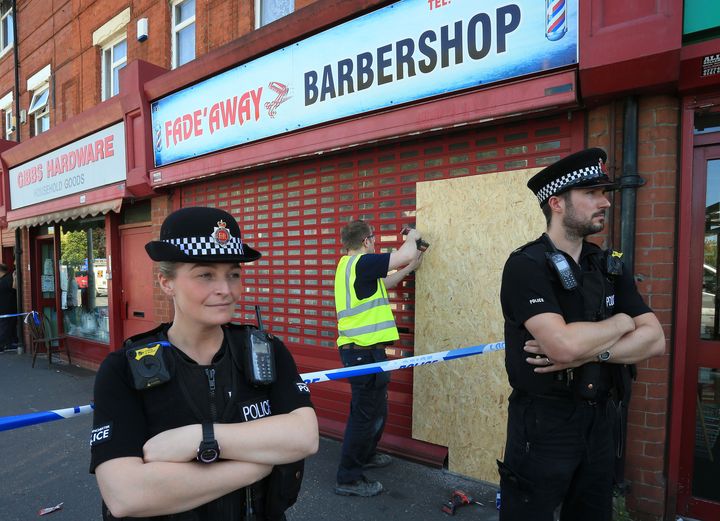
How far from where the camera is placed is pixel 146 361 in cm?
144

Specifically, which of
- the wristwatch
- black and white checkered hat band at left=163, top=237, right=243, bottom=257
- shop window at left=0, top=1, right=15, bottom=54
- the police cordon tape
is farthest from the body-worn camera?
shop window at left=0, top=1, right=15, bottom=54

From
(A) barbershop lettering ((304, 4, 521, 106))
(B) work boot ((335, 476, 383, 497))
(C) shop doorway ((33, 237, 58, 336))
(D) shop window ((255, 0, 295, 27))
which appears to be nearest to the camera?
(A) barbershop lettering ((304, 4, 521, 106))

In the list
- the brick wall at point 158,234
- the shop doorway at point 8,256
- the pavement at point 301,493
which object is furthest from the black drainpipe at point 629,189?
the shop doorway at point 8,256

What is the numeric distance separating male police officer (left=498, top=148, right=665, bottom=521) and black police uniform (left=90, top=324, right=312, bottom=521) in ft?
3.72

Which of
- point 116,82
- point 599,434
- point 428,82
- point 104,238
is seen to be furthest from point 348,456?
point 116,82

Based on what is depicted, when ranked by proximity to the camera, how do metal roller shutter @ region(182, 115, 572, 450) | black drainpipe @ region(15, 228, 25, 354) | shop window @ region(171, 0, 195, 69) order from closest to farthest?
metal roller shutter @ region(182, 115, 572, 450) → shop window @ region(171, 0, 195, 69) → black drainpipe @ region(15, 228, 25, 354)

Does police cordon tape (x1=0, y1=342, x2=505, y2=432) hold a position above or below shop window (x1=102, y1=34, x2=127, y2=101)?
below

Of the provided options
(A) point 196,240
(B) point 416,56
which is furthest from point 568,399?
(B) point 416,56

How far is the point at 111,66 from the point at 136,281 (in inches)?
180

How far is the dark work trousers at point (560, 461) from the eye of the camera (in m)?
2.04

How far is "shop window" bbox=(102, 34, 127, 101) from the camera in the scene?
28.2 feet

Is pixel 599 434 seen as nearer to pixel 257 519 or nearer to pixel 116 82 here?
pixel 257 519

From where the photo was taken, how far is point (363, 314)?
3.65 metres

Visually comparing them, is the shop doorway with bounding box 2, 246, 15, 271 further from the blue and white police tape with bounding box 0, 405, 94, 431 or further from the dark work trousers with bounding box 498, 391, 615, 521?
the dark work trousers with bounding box 498, 391, 615, 521
